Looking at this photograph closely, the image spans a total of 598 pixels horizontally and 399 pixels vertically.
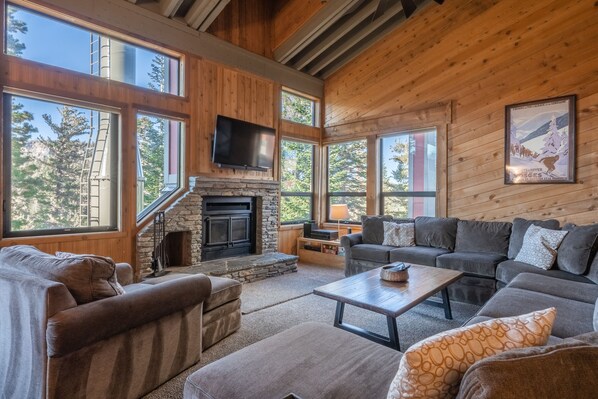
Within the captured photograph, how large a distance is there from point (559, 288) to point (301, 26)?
4939 millimetres

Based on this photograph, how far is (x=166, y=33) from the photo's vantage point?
431cm

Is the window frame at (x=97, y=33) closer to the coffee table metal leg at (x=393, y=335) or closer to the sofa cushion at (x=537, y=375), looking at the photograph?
the coffee table metal leg at (x=393, y=335)

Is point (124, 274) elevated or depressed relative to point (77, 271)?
depressed

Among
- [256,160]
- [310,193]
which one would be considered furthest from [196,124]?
[310,193]

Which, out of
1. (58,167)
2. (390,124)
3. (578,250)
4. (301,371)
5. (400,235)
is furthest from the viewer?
(390,124)

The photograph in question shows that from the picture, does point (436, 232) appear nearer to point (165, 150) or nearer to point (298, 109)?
point (298, 109)

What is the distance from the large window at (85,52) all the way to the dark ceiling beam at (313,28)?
1889mm

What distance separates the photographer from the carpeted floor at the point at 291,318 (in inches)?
98.1

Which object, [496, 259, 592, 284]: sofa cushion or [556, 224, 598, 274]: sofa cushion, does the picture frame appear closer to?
[556, 224, 598, 274]: sofa cushion

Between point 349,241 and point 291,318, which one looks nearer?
point 291,318

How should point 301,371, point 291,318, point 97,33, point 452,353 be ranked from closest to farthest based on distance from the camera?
point 452,353 → point 301,371 → point 291,318 → point 97,33

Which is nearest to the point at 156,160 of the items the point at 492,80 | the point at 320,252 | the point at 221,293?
the point at 221,293

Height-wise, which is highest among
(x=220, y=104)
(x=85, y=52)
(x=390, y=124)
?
(x=85, y=52)

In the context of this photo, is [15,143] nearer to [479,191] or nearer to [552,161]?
[479,191]
